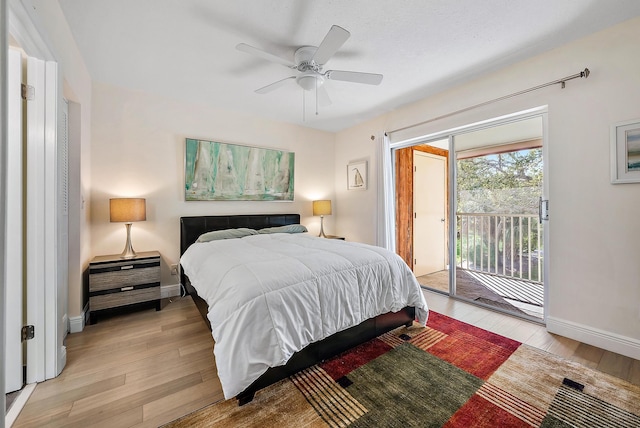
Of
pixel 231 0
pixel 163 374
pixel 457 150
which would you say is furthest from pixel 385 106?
pixel 163 374

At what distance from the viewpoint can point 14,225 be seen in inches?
62.3

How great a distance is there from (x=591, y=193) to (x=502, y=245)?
1.63m

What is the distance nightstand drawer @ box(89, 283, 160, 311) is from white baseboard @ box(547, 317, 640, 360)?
3927 millimetres

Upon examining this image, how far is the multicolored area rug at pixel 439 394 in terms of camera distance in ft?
4.62

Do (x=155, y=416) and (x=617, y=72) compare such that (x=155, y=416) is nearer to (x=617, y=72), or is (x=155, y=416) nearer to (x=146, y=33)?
(x=146, y=33)

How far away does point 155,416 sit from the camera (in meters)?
1.44

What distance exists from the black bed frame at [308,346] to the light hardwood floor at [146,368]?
11.0 inches

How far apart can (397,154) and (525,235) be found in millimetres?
2043

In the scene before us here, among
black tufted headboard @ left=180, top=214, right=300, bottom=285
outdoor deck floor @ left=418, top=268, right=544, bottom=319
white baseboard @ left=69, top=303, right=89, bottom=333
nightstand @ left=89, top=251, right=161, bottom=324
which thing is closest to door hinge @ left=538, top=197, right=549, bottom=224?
outdoor deck floor @ left=418, top=268, right=544, bottom=319

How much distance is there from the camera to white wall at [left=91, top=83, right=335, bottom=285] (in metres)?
2.97

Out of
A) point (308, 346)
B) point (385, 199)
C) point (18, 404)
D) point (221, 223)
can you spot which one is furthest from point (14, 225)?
point (385, 199)

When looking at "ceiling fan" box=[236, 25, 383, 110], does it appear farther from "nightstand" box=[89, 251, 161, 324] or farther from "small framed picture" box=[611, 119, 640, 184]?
"nightstand" box=[89, 251, 161, 324]

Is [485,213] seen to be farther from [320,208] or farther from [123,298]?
[123,298]

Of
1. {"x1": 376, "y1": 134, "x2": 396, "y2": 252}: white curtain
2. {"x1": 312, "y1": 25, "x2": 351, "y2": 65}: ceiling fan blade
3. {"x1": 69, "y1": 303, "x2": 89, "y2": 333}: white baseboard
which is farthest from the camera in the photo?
{"x1": 376, "y1": 134, "x2": 396, "y2": 252}: white curtain
